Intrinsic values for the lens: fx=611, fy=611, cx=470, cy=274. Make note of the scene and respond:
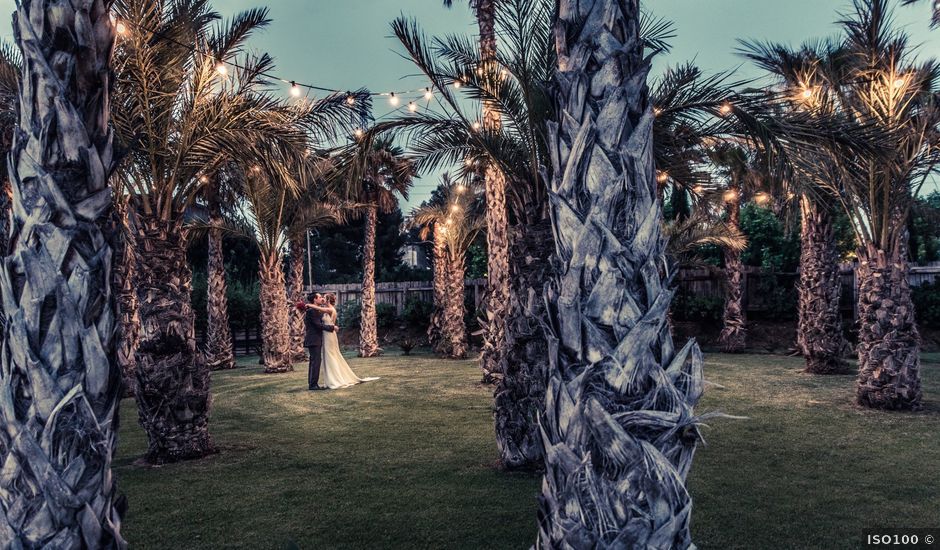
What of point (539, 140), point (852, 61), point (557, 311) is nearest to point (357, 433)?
point (539, 140)

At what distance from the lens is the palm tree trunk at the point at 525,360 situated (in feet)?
18.4

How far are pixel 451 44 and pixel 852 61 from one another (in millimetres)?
7014

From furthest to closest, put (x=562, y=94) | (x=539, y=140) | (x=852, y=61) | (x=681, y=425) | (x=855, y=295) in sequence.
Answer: (x=855, y=295) < (x=852, y=61) < (x=539, y=140) < (x=562, y=94) < (x=681, y=425)

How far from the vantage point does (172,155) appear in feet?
21.5

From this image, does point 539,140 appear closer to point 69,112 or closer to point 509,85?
point 509,85

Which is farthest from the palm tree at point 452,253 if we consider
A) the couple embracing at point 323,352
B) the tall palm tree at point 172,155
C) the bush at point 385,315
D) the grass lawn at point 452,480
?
the tall palm tree at point 172,155

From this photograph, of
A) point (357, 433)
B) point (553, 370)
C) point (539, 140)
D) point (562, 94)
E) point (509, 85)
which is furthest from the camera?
point (357, 433)

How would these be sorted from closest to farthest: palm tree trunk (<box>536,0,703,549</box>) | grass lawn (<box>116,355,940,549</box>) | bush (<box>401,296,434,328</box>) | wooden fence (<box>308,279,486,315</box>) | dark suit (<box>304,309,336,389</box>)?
palm tree trunk (<box>536,0,703,549</box>), grass lawn (<box>116,355,940,549</box>), dark suit (<box>304,309,336,389</box>), bush (<box>401,296,434,328</box>), wooden fence (<box>308,279,486,315</box>)

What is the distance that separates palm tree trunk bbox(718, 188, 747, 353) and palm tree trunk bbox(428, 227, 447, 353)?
314 inches

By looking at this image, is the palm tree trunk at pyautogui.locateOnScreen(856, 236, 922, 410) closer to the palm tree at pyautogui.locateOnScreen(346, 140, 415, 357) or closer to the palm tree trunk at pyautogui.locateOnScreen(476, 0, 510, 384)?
the palm tree trunk at pyautogui.locateOnScreen(476, 0, 510, 384)

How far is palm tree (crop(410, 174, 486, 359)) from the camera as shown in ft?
57.6

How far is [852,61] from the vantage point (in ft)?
31.8

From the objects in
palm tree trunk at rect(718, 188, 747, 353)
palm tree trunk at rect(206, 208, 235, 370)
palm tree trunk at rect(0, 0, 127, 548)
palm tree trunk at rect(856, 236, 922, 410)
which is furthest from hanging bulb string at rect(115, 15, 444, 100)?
palm tree trunk at rect(718, 188, 747, 353)

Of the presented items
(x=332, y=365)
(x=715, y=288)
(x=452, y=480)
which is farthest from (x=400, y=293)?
(x=452, y=480)
